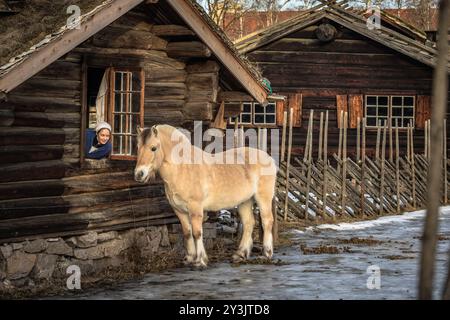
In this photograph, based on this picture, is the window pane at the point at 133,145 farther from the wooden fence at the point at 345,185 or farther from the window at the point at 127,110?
the wooden fence at the point at 345,185

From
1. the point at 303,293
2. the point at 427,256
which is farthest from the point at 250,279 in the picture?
the point at 427,256

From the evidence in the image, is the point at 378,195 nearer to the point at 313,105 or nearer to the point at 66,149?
the point at 313,105

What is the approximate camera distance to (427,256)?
6027mm

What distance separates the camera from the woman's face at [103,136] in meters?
11.4

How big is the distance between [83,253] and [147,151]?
157 cm

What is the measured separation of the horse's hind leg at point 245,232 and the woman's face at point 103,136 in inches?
104

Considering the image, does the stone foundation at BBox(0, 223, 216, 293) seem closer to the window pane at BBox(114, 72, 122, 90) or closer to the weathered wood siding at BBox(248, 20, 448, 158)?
the window pane at BBox(114, 72, 122, 90)

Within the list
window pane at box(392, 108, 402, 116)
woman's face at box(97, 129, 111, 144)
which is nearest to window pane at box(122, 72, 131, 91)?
woman's face at box(97, 129, 111, 144)

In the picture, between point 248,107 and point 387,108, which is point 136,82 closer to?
point 248,107

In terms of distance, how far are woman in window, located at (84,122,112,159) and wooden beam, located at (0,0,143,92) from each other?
1.58 meters

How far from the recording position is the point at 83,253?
11.1 metres

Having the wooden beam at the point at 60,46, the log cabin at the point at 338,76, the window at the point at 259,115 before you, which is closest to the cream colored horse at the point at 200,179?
the wooden beam at the point at 60,46

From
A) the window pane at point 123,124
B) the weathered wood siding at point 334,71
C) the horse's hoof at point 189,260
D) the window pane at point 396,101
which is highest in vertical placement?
the weathered wood siding at point 334,71

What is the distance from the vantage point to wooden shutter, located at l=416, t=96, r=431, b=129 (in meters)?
25.8
